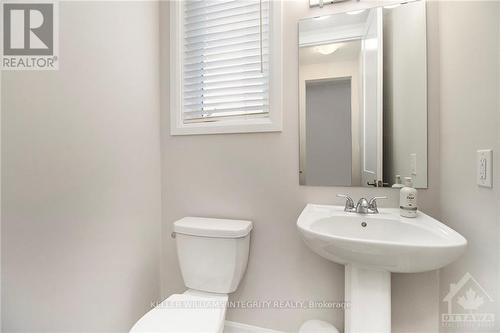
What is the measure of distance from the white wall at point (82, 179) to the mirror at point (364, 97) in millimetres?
972

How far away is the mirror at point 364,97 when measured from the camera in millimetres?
1230

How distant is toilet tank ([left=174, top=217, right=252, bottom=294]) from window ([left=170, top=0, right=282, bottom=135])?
0.59 metres

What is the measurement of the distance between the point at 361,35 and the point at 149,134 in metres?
1.35

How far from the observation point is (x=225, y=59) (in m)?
1.59

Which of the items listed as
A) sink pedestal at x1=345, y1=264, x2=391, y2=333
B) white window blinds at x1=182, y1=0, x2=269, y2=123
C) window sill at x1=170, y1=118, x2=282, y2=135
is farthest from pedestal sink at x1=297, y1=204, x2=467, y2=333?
white window blinds at x1=182, y1=0, x2=269, y2=123

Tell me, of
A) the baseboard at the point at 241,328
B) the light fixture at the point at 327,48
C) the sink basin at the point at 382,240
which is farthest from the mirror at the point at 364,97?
the baseboard at the point at 241,328

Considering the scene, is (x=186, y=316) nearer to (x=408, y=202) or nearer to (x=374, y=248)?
(x=374, y=248)

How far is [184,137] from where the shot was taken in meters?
1.63

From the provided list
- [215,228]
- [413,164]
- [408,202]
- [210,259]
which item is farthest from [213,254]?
[413,164]

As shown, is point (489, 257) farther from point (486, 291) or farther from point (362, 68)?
point (362, 68)

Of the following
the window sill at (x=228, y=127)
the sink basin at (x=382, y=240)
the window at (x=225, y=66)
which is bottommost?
the sink basin at (x=382, y=240)

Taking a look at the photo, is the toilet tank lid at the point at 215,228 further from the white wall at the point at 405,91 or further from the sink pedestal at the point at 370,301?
the white wall at the point at 405,91

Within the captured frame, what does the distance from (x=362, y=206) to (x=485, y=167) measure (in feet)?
1.60

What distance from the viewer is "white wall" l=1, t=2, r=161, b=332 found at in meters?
0.95
